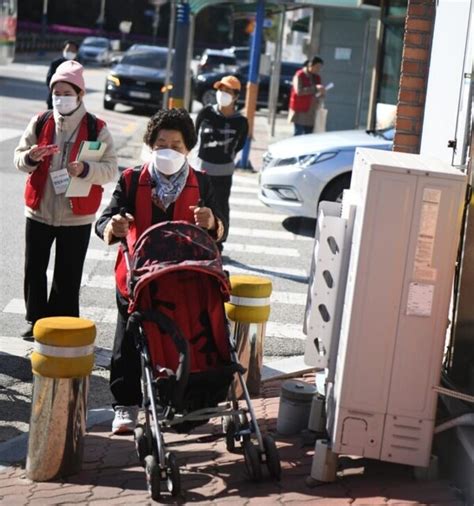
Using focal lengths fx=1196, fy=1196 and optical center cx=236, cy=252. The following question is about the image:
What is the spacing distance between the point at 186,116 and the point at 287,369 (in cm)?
260

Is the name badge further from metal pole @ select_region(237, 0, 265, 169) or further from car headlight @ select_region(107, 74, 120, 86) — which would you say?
car headlight @ select_region(107, 74, 120, 86)

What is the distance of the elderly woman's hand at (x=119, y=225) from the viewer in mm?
6078

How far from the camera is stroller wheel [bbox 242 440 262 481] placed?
224 inches

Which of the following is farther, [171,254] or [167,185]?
[167,185]

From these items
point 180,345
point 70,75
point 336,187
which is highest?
point 70,75

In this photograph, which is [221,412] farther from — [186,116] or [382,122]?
[382,122]

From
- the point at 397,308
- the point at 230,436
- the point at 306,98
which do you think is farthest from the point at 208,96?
the point at 397,308

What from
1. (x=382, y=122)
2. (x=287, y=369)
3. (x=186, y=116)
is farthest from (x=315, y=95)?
(x=186, y=116)

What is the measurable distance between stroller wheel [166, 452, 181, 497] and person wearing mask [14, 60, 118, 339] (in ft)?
9.44

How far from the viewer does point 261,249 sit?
13.5 meters

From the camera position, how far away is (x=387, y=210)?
17.8ft

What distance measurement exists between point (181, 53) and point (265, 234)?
7077mm

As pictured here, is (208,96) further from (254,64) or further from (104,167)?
(104,167)

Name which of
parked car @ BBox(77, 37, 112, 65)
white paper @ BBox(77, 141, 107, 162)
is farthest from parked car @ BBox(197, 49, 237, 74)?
white paper @ BBox(77, 141, 107, 162)
